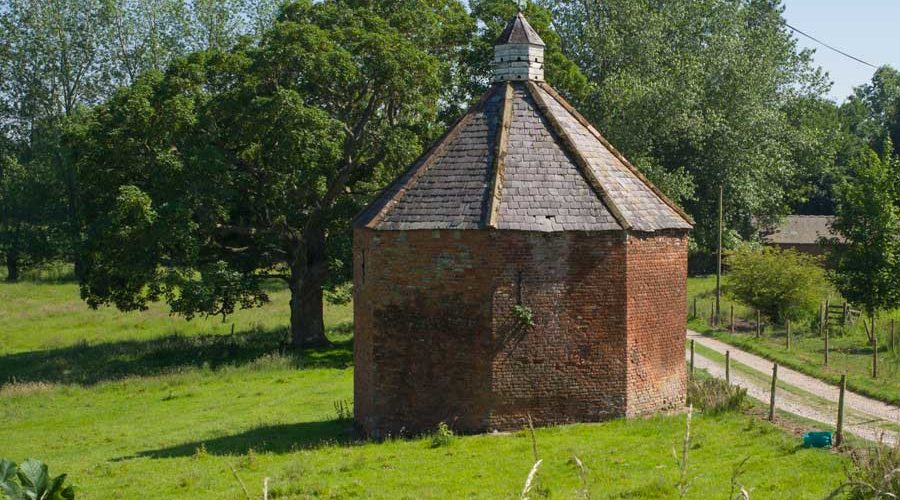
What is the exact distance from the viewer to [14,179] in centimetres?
5716

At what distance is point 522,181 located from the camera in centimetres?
1778

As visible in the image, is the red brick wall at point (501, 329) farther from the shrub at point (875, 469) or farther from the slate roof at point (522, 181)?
the shrub at point (875, 469)

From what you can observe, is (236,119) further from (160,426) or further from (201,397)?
(160,426)

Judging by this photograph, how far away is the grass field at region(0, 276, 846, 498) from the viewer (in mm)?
14023

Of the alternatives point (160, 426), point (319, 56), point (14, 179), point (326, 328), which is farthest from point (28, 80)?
point (160, 426)

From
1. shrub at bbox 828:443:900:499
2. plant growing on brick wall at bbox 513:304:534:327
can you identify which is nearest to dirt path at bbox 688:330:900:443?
shrub at bbox 828:443:900:499

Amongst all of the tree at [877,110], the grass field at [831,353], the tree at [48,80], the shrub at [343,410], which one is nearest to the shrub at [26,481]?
the shrub at [343,410]

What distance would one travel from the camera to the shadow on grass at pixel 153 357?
97.5 ft

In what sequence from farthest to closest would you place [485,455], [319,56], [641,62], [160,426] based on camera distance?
[641,62] → [319,56] → [160,426] → [485,455]

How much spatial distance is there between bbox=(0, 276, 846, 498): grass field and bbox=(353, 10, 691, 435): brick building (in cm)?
74

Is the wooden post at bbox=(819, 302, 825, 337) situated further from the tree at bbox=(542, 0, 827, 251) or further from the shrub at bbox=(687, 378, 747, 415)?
the shrub at bbox=(687, 378, 747, 415)

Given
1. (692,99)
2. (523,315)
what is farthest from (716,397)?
(692,99)

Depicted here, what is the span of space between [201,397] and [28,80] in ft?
136

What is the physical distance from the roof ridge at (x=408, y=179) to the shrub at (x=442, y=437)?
4187 mm
